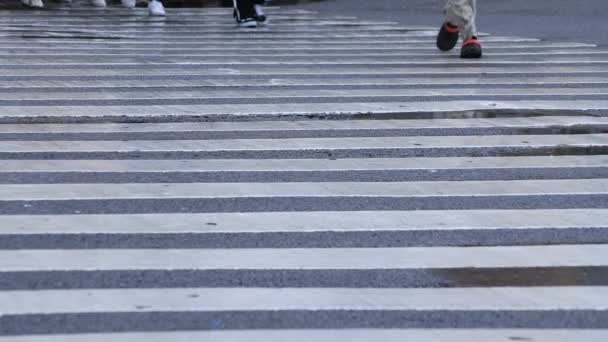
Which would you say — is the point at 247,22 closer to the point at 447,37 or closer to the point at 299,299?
the point at 447,37

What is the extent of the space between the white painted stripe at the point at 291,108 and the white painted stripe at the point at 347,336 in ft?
14.7

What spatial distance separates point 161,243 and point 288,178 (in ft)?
4.81

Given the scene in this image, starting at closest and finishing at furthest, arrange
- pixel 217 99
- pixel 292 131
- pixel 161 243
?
pixel 161 243
pixel 292 131
pixel 217 99

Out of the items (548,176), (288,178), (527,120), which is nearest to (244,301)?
(288,178)

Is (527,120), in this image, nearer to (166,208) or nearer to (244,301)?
(166,208)

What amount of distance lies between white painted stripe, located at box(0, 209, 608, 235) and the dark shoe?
6805 mm

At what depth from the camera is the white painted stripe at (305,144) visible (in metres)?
7.48

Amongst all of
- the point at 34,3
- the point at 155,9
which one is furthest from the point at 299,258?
the point at 34,3

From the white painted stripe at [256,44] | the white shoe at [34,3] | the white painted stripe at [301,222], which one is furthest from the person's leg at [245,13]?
the white painted stripe at [301,222]

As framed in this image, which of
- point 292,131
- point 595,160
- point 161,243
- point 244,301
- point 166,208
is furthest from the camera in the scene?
point 292,131

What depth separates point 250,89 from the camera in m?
9.86

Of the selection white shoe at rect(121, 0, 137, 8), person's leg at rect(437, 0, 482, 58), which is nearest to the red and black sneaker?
person's leg at rect(437, 0, 482, 58)

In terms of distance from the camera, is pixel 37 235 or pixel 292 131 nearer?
pixel 37 235

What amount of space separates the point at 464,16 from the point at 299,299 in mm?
8077
